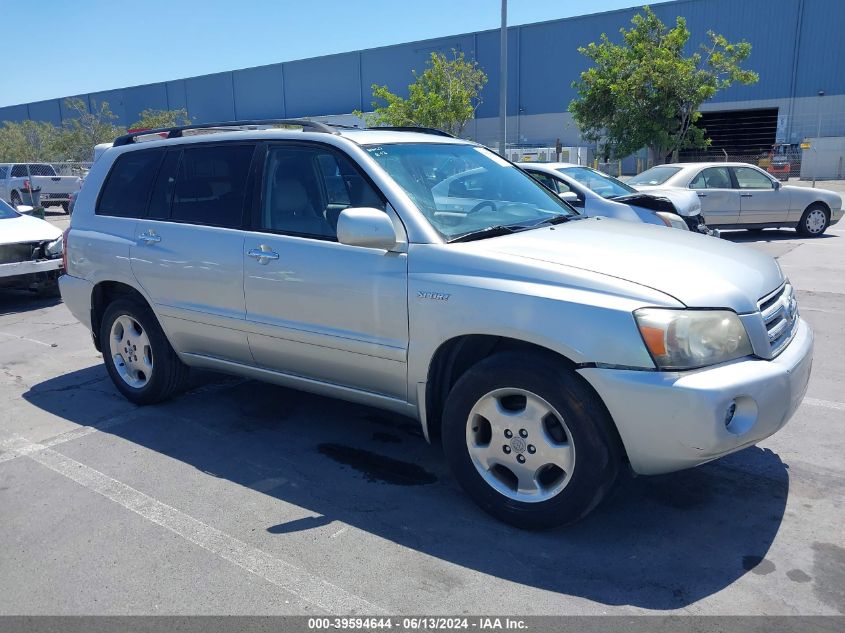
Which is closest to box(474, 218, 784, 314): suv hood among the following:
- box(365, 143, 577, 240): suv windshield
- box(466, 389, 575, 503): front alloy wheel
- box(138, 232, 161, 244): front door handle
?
box(365, 143, 577, 240): suv windshield

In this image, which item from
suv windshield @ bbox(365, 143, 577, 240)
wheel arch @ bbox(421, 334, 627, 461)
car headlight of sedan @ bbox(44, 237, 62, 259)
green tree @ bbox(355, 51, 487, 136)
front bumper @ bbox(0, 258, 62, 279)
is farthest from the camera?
green tree @ bbox(355, 51, 487, 136)

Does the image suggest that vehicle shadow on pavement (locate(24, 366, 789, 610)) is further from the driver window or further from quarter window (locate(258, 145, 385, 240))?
the driver window

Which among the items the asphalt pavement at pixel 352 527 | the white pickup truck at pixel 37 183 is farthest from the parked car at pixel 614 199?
the white pickup truck at pixel 37 183

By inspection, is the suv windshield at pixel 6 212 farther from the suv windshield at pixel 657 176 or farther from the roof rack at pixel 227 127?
the suv windshield at pixel 657 176

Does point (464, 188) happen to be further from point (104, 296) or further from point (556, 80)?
point (556, 80)

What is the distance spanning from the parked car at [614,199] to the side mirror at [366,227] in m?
5.33

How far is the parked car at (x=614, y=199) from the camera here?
908 centimetres

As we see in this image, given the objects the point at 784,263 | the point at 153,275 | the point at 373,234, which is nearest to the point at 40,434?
the point at 153,275

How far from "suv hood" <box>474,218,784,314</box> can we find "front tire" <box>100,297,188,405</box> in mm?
2704

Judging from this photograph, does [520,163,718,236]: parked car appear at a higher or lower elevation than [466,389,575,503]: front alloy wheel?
higher

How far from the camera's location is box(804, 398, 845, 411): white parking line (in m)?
4.91

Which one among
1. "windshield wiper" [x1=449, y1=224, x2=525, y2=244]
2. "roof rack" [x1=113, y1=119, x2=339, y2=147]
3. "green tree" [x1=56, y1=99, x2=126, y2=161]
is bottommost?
"windshield wiper" [x1=449, y1=224, x2=525, y2=244]

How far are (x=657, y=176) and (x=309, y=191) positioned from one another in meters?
10.9

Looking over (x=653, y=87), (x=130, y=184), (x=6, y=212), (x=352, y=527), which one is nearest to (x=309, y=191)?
(x=130, y=184)
